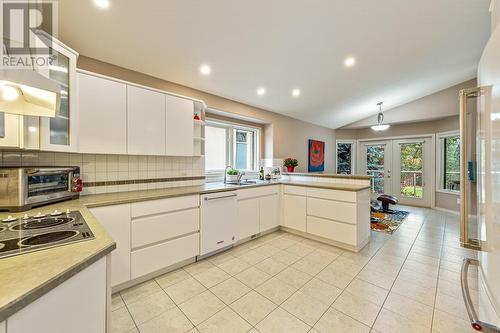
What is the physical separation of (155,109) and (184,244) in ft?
5.17

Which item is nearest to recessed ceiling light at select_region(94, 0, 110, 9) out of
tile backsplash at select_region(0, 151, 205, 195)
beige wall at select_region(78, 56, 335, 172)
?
beige wall at select_region(78, 56, 335, 172)

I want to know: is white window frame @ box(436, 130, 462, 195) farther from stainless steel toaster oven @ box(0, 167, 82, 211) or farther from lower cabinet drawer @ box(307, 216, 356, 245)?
stainless steel toaster oven @ box(0, 167, 82, 211)

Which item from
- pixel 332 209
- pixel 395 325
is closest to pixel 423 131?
pixel 332 209

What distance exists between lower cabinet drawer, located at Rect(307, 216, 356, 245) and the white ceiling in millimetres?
2296

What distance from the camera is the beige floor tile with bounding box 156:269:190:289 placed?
6.42 ft

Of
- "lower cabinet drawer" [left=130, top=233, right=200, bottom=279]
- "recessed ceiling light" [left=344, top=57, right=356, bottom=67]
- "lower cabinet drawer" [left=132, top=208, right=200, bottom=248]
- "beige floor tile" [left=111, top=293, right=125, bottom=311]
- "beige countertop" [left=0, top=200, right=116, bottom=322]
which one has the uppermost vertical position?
"recessed ceiling light" [left=344, top=57, right=356, bottom=67]

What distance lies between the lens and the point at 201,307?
5.40ft

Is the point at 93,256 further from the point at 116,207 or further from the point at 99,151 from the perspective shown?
the point at 99,151

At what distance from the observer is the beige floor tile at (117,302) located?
163cm

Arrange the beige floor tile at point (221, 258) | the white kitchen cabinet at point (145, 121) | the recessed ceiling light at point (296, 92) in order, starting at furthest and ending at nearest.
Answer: the recessed ceiling light at point (296, 92), the beige floor tile at point (221, 258), the white kitchen cabinet at point (145, 121)

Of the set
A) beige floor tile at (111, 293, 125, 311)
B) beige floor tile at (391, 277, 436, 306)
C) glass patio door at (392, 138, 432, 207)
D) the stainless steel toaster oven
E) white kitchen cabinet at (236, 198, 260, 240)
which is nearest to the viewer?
the stainless steel toaster oven

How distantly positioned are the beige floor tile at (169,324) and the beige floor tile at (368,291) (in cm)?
148

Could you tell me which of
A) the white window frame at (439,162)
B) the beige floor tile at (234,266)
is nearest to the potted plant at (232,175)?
the beige floor tile at (234,266)

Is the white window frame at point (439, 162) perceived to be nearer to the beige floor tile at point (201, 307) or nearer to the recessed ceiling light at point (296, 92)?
the recessed ceiling light at point (296, 92)
